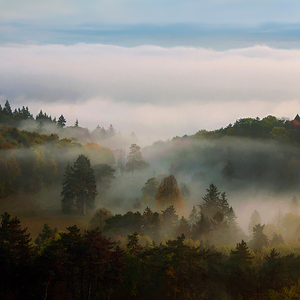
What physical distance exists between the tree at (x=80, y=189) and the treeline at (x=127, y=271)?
53.2m

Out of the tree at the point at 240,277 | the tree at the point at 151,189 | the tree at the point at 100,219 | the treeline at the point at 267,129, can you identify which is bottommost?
the tree at the point at 240,277

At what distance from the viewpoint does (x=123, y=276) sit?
48281 mm

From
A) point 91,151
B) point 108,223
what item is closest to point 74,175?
point 108,223

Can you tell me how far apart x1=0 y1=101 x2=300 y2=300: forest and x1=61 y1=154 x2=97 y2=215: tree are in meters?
0.28

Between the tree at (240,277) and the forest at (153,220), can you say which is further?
the tree at (240,277)

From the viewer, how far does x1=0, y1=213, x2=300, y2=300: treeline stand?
45094 mm

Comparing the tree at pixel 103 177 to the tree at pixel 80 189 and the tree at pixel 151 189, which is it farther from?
the tree at pixel 80 189

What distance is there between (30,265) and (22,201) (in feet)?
245

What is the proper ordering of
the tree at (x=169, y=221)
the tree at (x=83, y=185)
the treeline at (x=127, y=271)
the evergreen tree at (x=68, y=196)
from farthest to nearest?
the tree at (x=83, y=185), the evergreen tree at (x=68, y=196), the tree at (x=169, y=221), the treeline at (x=127, y=271)

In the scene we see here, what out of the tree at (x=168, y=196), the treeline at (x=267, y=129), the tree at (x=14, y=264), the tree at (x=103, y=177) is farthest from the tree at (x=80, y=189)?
the treeline at (x=267, y=129)

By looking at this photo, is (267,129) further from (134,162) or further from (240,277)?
(240,277)

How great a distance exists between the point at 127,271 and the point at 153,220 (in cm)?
2837

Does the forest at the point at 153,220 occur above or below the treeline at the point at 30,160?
below

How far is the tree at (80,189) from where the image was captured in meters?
105
